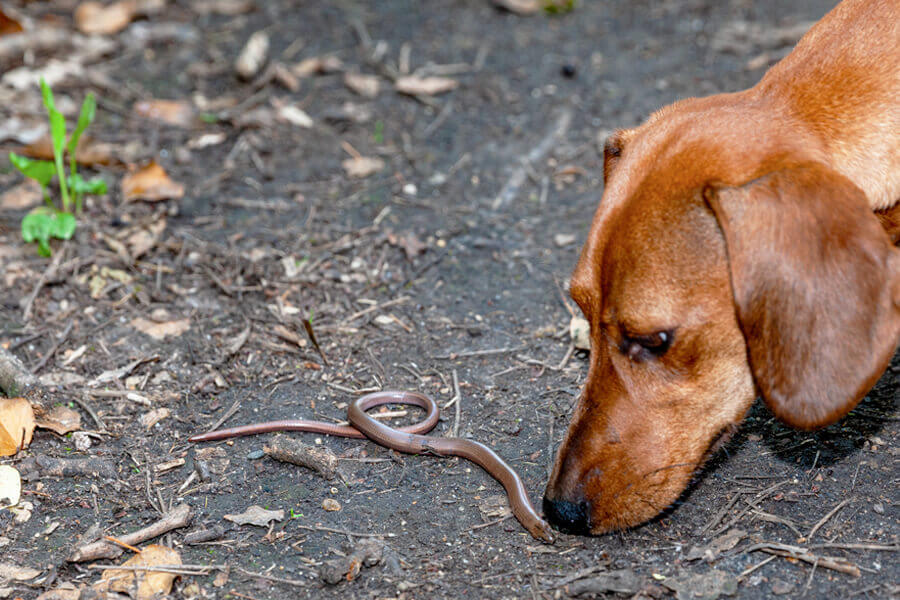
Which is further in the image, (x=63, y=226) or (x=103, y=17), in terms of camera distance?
(x=103, y=17)

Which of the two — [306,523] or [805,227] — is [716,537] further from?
[306,523]

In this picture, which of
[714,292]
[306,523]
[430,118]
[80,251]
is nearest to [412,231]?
[430,118]

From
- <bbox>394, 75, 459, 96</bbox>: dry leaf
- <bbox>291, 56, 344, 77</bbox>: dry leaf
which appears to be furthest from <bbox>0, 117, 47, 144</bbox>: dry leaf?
<bbox>394, 75, 459, 96</bbox>: dry leaf

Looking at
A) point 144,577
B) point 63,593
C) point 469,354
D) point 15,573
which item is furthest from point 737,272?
point 15,573

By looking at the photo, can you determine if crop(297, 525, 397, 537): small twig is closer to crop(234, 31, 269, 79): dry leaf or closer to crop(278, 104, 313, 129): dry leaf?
crop(278, 104, 313, 129): dry leaf

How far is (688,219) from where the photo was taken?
2.77m

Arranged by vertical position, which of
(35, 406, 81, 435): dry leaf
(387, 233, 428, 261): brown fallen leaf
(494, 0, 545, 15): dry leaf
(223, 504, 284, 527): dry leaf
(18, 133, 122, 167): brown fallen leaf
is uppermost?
(494, 0, 545, 15): dry leaf

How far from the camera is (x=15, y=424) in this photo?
3.57 meters

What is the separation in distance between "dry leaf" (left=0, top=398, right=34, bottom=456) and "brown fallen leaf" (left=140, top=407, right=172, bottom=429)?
17.0 inches

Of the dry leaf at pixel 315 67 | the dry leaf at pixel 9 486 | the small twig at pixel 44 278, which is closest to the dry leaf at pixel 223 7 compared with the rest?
the dry leaf at pixel 315 67

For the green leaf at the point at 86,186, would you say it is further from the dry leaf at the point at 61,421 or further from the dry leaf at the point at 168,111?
the dry leaf at the point at 61,421

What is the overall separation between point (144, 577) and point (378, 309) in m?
1.85

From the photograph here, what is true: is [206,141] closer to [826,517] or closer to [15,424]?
[15,424]

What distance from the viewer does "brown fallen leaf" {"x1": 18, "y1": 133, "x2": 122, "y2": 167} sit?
5426 millimetres
